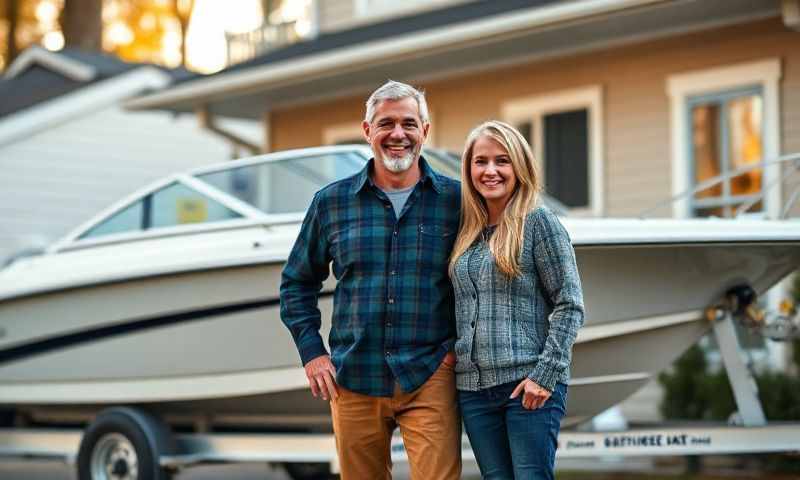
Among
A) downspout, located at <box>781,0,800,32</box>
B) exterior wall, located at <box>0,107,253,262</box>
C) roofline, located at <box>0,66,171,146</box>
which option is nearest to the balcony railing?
roofline, located at <box>0,66,171,146</box>

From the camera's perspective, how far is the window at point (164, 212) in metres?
7.94

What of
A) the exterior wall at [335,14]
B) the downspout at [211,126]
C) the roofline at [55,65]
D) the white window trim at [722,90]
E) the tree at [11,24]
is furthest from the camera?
the tree at [11,24]

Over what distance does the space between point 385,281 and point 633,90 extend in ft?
23.5

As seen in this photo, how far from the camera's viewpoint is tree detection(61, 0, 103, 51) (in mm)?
24047

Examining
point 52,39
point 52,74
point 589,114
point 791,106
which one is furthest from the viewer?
point 52,39

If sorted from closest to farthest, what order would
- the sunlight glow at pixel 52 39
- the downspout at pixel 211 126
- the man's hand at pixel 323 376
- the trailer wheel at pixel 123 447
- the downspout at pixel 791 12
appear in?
1. the man's hand at pixel 323 376
2. the trailer wheel at pixel 123 447
3. the downspout at pixel 791 12
4. the downspout at pixel 211 126
5. the sunlight glow at pixel 52 39

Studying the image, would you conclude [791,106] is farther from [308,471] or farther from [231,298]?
[231,298]

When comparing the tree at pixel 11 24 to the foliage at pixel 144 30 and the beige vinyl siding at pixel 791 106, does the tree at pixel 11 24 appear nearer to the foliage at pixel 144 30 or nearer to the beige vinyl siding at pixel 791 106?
the foliage at pixel 144 30

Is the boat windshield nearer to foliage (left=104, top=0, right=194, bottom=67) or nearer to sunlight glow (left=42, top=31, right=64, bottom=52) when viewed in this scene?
foliage (left=104, top=0, right=194, bottom=67)

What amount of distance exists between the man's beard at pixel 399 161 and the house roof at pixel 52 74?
14.2 m

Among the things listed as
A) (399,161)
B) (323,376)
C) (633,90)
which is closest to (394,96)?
(399,161)

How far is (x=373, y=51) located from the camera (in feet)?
38.1

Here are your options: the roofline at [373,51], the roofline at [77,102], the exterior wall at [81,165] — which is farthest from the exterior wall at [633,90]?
the roofline at [77,102]

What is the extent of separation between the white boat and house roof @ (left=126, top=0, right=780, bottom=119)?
10.3 feet
